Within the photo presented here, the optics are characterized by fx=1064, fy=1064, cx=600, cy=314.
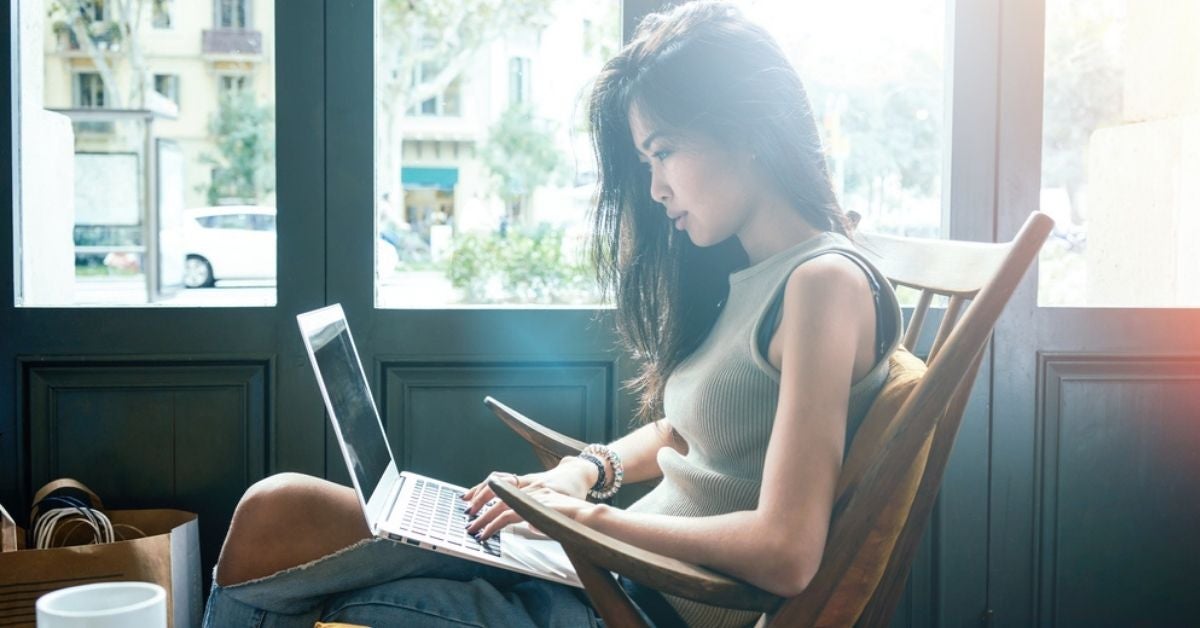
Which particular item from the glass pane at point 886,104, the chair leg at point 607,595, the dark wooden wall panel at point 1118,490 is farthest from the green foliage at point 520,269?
the chair leg at point 607,595

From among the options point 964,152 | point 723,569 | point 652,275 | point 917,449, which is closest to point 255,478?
point 652,275

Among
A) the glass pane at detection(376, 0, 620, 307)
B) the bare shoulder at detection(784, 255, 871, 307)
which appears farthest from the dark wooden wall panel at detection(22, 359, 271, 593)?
the bare shoulder at detection(784, 255, 871, 307)

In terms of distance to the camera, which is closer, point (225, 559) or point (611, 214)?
point (225, 559)

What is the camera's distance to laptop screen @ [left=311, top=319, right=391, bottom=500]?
1482 millimetres

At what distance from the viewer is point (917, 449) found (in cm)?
117

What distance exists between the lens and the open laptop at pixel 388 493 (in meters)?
1.34

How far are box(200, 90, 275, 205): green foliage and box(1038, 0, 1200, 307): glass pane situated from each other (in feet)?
5.69

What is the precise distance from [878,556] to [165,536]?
49.5 inches

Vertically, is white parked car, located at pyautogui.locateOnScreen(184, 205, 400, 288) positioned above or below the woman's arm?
above

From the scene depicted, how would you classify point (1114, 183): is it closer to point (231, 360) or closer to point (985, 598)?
point (985, 598)

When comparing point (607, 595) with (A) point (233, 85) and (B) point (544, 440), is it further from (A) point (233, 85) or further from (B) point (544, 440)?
(A) point (233, 85)

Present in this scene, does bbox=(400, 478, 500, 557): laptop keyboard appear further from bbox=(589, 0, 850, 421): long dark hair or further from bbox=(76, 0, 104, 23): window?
bbox=(76, 0, 104, 23): window

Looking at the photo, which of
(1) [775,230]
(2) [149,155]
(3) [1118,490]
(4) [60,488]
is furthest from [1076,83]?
(4) [60,488]

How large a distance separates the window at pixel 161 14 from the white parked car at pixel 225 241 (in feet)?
1.28
